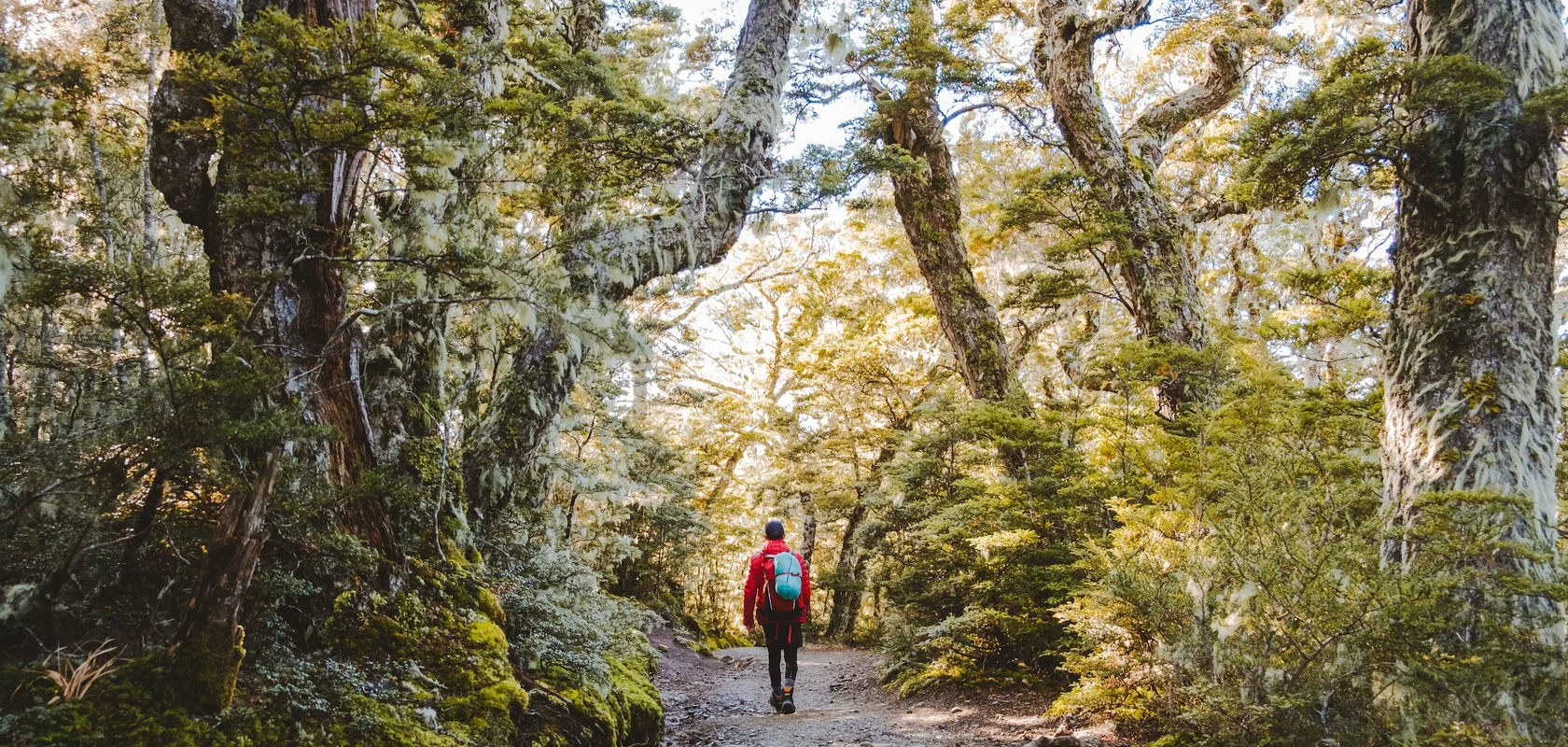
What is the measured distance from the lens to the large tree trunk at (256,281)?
282 centimetres

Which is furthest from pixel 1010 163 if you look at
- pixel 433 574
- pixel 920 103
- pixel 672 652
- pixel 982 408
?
pixel 433 574

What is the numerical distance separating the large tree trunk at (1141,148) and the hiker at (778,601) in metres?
4.42

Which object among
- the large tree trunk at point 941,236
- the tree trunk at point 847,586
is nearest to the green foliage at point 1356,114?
the large tree trunk at point 941,236

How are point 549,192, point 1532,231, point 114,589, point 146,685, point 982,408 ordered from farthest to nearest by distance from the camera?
point 982,408, point 549,192, point 1532,231, point 114,589, point 146,685

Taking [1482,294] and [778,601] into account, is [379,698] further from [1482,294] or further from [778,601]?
[1482,294]

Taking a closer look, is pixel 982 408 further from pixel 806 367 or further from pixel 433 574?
pixel 806 367

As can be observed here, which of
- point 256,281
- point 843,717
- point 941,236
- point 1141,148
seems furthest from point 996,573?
point 256,281

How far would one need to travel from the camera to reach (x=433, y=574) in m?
4.84

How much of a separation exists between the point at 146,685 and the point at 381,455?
8.19 feet

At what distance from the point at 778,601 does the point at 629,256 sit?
3438 millimetres

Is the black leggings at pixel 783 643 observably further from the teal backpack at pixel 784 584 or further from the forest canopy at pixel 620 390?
the forest canopy at pixel 620 390

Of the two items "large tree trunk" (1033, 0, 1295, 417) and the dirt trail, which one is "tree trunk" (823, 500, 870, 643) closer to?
the dirt trail

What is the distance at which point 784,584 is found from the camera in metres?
6.88

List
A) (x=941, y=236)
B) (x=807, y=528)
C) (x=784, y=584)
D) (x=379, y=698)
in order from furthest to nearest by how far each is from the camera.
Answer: (x=807, y=528), (x=941, y=236), (x=784, y=584), (x=379, y=698)
